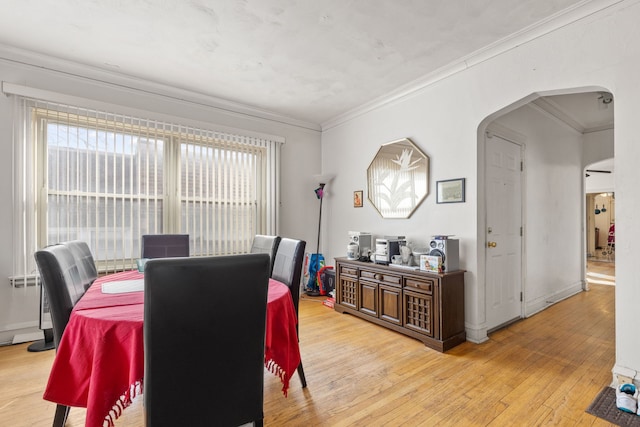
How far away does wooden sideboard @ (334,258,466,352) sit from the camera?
280 cm

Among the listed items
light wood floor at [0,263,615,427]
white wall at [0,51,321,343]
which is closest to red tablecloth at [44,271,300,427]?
light wood floor at [0,263,615,427]

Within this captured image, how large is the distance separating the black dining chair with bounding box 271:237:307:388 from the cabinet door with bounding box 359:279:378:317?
140 cm

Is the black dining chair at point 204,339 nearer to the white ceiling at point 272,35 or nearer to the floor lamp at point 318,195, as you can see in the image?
the white ceiling at point 272,35

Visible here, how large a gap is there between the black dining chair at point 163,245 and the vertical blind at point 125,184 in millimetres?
588

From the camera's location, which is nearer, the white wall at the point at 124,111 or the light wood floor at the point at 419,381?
the light wood floor at the point at 419,381

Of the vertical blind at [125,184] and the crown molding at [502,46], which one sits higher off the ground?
the crown molding at [502,46]

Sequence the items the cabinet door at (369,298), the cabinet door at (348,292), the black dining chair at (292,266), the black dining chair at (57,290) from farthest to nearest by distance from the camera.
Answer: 1. the cabinet door at (348,292)
2. the cabinet door at (369,298)
3. the black dining chair at (292,266)
4. the black dining chair at (57,290)

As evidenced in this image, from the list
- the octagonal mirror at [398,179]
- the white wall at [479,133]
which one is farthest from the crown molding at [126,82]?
the octagonal mirror at [398,179]

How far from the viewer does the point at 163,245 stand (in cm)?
306

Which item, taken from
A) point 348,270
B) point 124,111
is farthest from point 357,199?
point 124,111

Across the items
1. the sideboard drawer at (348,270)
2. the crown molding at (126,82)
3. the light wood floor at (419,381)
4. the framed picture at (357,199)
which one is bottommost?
the light wood floor at (419,381)

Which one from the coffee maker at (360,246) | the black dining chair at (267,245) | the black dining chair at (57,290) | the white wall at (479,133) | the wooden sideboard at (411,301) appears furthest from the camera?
the coffee maker at (360,246)

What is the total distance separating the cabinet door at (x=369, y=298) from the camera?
3.44 m

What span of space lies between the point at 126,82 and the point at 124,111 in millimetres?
351
